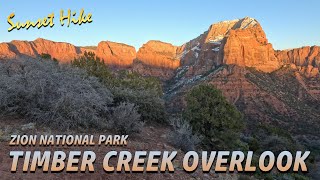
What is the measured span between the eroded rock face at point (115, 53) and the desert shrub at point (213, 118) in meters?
159

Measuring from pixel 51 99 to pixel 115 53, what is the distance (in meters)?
177

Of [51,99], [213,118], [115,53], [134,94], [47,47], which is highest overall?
[115,53]

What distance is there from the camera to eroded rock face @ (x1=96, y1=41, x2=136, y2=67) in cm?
17975

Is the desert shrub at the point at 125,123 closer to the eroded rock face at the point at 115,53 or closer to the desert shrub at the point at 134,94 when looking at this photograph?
the desert shrub at the point at 134,94

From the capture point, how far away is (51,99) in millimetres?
11859

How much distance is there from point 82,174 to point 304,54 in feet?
553

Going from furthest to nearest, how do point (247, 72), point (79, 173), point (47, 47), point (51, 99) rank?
1. point (47, 47)
2. point (247, 72)
3. point (51, 99)
4. point (79, 173)

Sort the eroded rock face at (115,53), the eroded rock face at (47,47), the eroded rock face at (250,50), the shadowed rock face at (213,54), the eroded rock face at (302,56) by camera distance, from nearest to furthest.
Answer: the eroded rock face at (250,50), the shadowed rock face at (213,54), the eroded rock face at (302,56), the eroded rock face at (47,47), the eroded rock face at (115,53)

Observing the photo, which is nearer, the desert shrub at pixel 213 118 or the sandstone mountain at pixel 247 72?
the desert shrub at pixel 213 118

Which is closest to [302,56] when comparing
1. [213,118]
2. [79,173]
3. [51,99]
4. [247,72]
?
[247,72]

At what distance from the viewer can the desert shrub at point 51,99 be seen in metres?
11.3

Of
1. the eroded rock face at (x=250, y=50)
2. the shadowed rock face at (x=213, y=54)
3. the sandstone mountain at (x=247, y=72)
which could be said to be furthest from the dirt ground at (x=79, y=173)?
the eroded rock face at (x=250, y=50)

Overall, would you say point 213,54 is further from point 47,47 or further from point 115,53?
point 47,47

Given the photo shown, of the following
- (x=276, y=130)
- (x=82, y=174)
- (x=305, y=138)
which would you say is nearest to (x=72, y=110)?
(x=82, y=174)
